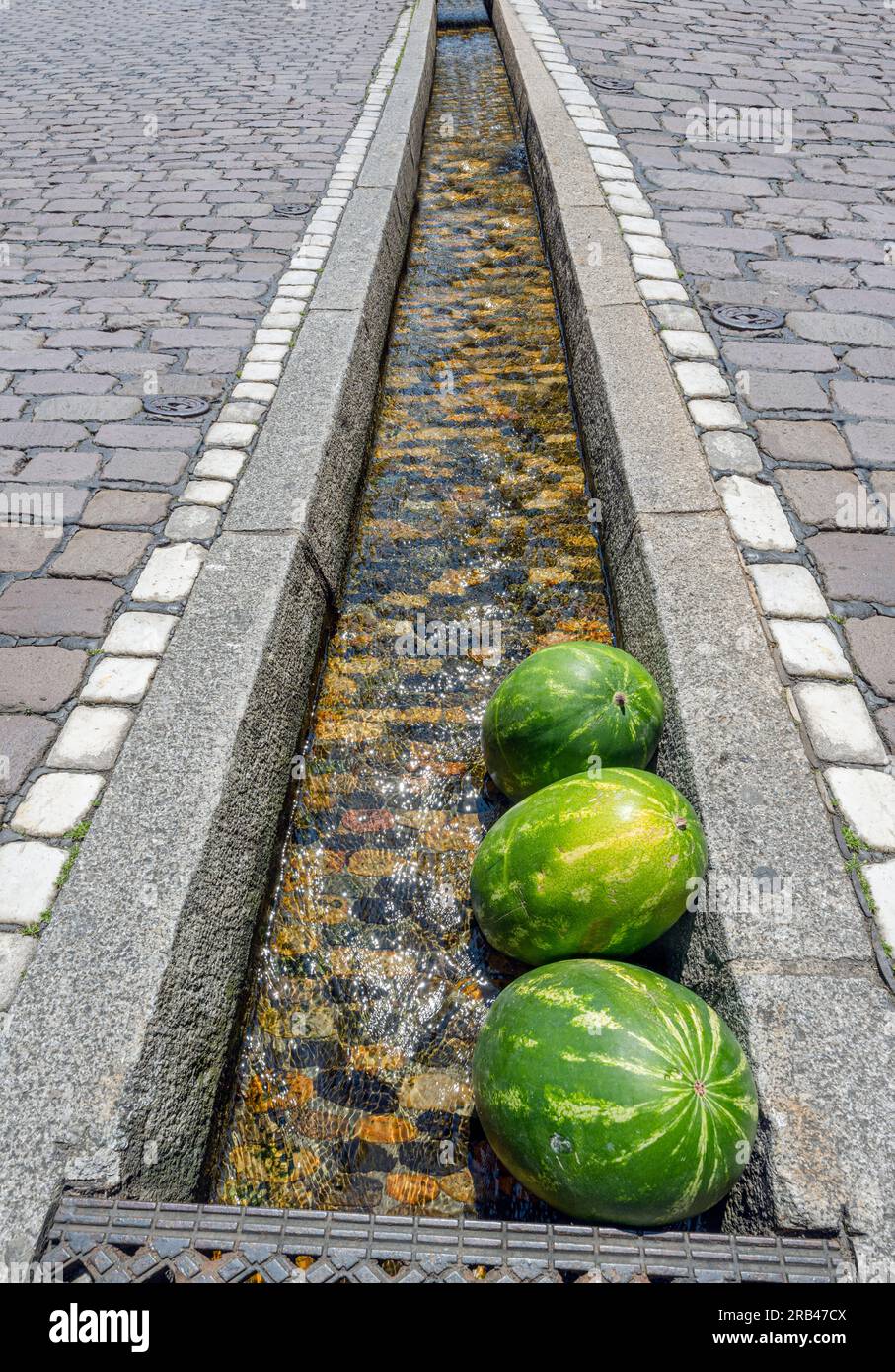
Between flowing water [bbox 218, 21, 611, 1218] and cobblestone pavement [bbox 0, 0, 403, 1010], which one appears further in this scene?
cobblestone pavement [bbox 0, 0, 403, 1010]

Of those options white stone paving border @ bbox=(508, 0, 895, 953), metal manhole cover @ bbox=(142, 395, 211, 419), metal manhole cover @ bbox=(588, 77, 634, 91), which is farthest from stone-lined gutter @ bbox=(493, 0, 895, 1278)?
metal manhole cover @ bbox=(588, 77, 634, 91)

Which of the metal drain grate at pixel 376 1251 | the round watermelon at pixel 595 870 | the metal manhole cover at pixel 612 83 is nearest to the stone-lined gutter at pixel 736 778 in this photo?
the metal drain grate at pixel 376 1251

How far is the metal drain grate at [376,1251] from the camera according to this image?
2.06 metres

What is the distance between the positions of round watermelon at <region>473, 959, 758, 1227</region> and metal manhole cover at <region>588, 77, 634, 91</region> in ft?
32.8

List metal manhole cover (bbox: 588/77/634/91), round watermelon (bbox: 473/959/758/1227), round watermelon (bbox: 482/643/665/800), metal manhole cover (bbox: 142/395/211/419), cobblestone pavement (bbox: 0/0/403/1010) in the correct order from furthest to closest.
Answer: metal manhole cover (bbox: 588/77/634/91)
metal manhole cover (bbox: 142/395/211/419)
cobblestone pavement (bbox: 0/0/403/1010)
round watermelon (bbox: 482/643/665/800)
round watermelon (bbox: 473/959/758/1227)

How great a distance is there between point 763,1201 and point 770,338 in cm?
479

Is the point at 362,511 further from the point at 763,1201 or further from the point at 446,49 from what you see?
the point at 446,49

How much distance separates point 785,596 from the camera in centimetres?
375

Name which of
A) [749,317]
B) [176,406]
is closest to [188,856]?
[176,406]

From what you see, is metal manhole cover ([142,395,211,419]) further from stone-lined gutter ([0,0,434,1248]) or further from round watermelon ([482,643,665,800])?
round watermelon ([482,643,665,800])

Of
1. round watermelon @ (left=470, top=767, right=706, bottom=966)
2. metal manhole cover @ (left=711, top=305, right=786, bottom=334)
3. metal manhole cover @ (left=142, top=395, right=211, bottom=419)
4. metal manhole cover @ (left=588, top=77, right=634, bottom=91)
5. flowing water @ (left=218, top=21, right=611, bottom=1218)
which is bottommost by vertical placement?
flowing water @ (left=218, top=21, right=611, bottom=1218)

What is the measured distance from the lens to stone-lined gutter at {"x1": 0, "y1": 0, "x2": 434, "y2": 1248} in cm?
229
